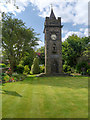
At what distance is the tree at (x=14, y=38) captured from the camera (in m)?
18.9

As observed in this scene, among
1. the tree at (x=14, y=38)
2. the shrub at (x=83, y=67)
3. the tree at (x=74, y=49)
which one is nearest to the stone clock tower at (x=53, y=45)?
the tree at (x=14, y=38)

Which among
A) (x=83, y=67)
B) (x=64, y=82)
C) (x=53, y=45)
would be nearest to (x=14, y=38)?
(x=53, y=45)

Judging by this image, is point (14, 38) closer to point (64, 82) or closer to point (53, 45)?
point (53, 45)

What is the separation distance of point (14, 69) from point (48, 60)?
792cm

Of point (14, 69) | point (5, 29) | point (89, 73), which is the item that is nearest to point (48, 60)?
point (14, 69)

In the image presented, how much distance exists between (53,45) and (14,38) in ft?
30.6

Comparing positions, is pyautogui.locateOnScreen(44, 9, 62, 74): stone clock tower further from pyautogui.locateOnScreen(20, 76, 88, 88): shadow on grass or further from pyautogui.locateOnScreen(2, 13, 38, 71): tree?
pyautogui.locateOnScreen(20, 76, 88, 88): shadow on grass

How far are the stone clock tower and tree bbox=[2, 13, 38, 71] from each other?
4614 mm

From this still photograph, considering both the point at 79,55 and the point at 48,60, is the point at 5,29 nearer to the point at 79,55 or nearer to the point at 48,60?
the point at 48,60

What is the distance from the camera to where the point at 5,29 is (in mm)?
19094

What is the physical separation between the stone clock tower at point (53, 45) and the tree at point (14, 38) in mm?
4614

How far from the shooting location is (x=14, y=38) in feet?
61.5

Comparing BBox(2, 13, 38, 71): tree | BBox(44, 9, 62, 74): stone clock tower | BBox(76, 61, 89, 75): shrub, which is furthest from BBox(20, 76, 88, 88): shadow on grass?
BBox(76, 61, 89, 75): shrub

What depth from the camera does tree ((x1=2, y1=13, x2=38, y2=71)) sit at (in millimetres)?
18891
